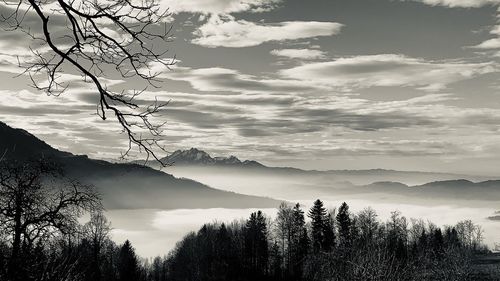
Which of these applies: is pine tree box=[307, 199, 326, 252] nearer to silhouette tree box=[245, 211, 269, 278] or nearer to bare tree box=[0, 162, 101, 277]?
silhouette tree box=[245, 211, 269, 278]

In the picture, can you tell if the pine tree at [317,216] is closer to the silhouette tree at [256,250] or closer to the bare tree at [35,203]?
the silhouette tree at [256,250]

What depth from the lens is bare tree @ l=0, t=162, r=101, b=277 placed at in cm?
1847

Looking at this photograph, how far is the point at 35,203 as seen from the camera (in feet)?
62.7

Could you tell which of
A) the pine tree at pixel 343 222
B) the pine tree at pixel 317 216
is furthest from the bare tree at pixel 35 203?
the pine tree at pixel 343 222

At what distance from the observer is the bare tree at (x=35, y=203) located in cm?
1847

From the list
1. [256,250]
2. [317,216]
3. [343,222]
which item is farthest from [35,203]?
[343,222]

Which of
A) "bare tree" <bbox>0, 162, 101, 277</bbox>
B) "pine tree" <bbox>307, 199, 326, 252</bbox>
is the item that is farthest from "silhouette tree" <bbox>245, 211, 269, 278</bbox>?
"bare tree" <bbox>0, 162, 101, 277</bbox>

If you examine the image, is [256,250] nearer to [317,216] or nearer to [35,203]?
[317,216]

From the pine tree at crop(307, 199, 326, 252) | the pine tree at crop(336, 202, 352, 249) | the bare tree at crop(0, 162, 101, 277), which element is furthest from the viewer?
the pine tree at crop(336, 202, 352, 249)

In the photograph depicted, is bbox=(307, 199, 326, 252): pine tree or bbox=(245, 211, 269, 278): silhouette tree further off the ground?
bbox=(307, 199, 326, 252): pine tree

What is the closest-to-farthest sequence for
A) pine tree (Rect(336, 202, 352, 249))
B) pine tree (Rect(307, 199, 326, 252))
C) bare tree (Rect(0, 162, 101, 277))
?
bare tree (Rect(0, 162, 101, 277)) → pine tree (Rect(307, 199, 326, 252)) → pine tree (Rect(336, 202, 352, 249))

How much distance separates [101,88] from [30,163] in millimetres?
18539

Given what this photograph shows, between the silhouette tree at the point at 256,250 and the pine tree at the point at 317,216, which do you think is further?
the silhouette tree at the point at 256,250

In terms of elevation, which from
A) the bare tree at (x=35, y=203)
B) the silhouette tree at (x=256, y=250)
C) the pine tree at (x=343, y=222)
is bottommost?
the silhouette tree at (x=256, y=250)
